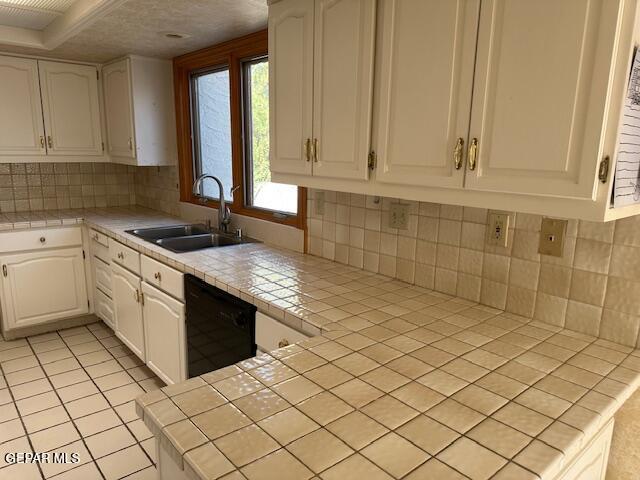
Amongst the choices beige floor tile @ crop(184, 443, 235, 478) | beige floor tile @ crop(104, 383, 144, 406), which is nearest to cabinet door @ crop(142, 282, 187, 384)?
beige floor tile @ crop(104, 383, 144, 406)

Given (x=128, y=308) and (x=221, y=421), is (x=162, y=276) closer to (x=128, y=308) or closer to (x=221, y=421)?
(x=128, y=308)

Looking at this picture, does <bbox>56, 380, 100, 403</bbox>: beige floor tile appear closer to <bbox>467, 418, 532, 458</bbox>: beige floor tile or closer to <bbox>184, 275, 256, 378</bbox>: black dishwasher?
<bbox>184, 275, 256, 378</bbox>: black dishwasher

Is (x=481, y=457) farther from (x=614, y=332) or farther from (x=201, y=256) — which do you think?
(x=201, y=256)

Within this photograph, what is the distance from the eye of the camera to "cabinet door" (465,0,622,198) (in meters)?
1.00

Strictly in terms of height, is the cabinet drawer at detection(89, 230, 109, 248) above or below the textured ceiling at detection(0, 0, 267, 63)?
below

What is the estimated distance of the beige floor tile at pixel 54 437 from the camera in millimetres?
2082

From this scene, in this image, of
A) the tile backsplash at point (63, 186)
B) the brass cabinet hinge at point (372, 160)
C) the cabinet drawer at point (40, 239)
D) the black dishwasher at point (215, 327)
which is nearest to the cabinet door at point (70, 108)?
the tile backsplash at point (63, 186)

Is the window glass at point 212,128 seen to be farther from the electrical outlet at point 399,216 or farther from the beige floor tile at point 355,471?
the beige floor tile at point 355,471

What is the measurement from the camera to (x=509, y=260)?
1521 mm

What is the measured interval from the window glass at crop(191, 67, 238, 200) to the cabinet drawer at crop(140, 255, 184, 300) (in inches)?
30.9

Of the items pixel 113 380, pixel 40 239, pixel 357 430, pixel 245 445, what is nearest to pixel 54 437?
pixel 113 380

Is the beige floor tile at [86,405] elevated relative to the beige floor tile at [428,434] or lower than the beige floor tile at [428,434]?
lower

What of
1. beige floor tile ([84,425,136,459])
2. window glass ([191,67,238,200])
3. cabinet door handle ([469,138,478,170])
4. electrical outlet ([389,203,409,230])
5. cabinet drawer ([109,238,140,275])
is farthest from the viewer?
window glass ([191,67,238,200])

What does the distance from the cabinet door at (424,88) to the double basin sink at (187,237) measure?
4.69 ft
